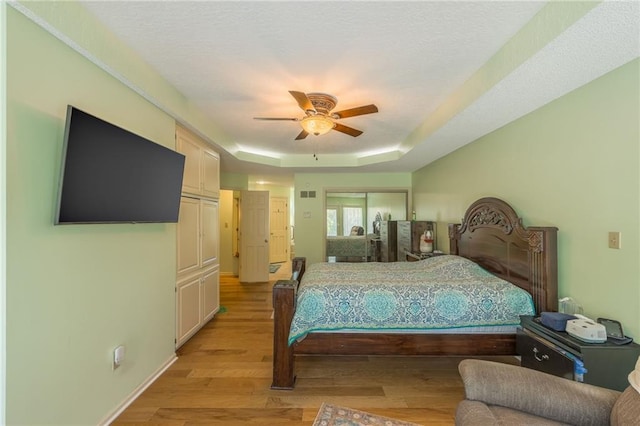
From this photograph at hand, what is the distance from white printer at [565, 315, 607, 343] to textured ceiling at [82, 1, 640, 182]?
1.57m

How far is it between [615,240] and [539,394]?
45.3 inches

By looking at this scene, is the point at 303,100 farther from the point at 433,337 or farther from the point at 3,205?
the point at 433,337

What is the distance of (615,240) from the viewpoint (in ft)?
5.66

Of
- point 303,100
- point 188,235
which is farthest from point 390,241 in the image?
point 303,100

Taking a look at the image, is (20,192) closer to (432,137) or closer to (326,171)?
(432,137)

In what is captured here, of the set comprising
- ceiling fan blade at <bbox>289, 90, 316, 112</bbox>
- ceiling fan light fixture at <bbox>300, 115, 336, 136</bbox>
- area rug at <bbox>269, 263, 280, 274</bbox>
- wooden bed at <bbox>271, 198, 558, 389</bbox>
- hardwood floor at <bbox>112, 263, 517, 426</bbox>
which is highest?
ceiling fan blade at <bbox>289, 90, 316, 112</bbox>

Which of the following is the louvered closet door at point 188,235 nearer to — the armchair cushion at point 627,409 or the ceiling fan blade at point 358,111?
the ceiling fan blade at point 358,111

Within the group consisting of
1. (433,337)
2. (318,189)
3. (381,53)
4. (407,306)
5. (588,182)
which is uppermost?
(381,53)

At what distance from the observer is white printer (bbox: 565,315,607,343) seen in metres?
1.60

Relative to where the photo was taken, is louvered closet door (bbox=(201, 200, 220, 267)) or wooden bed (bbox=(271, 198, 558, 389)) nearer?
wooden bed (bbox=(271, 198, 558, 389))

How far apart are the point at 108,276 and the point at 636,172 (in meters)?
3.34

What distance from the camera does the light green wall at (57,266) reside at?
4.19 ft

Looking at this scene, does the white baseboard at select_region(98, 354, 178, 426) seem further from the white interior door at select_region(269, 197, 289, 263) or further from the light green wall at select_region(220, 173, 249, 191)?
the white interior door at select_region(269, 197, 289, 263)

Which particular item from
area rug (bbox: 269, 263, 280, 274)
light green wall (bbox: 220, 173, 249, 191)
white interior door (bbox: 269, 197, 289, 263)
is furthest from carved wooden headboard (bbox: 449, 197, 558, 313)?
white interior door (bbox: 269, 197, 289, 263)
